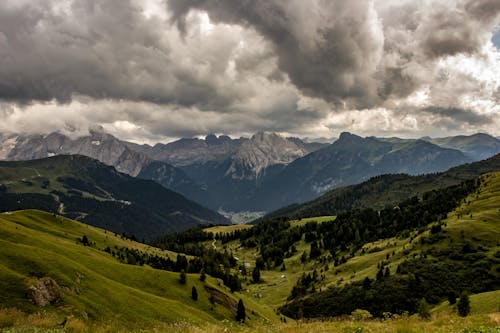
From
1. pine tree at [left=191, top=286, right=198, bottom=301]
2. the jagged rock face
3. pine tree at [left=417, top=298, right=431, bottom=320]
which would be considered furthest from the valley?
pine tree at [left=417, top=298, right=431, bottom=320]

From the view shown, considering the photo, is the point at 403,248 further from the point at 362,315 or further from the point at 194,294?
the point at 362,315

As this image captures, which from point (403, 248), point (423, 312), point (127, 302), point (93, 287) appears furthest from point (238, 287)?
point (423, 312)

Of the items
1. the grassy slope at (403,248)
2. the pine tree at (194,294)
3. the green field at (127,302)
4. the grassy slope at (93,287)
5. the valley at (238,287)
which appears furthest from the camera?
the grassy slope at (403,248)

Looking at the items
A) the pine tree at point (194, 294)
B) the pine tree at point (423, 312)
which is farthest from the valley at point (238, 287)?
the pine tree at point (423, 312)

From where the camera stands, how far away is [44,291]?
43.8 m

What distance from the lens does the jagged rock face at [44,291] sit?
139ft

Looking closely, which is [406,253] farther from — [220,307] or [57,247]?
[57,247]

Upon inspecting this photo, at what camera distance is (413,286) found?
126812 millimetres

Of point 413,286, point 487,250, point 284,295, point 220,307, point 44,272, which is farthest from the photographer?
point 284,295

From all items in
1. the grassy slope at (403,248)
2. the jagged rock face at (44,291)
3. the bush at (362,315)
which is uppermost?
the jagged rock face at (44,291)

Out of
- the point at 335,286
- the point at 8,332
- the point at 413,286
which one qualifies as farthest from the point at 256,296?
the point at 8,332

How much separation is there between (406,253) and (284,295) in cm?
6222

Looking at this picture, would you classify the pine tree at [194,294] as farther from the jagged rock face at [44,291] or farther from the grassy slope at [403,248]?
the grassy slope at [403,248]

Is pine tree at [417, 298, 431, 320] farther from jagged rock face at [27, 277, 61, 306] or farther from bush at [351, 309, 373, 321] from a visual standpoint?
jagged rock face at [27, 277, 61, 306]
